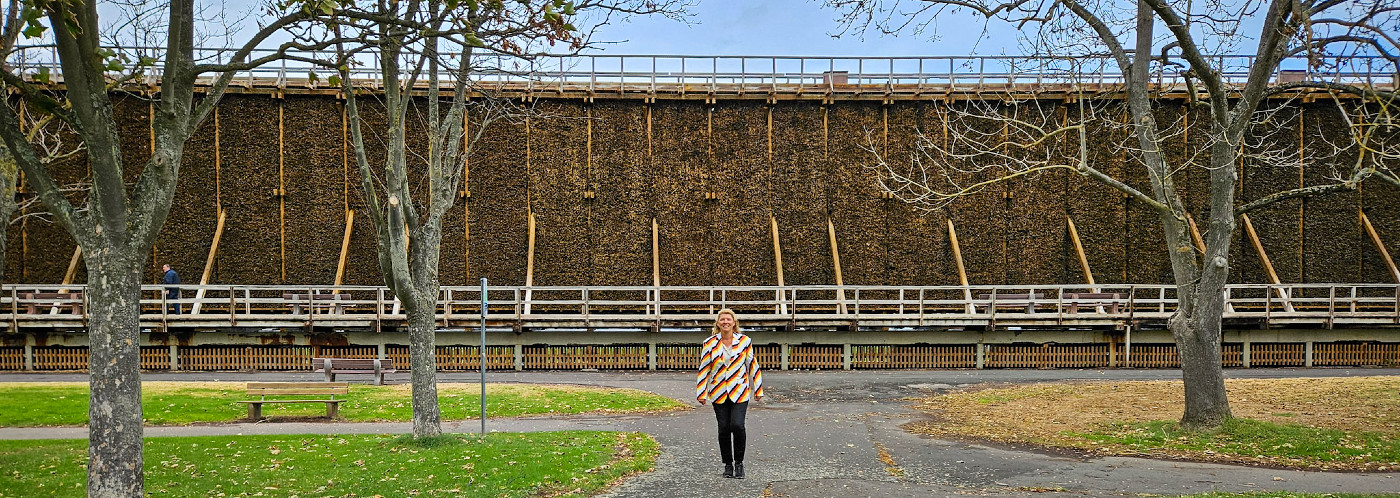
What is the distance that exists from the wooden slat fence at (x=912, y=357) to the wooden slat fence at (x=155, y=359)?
15881 mm

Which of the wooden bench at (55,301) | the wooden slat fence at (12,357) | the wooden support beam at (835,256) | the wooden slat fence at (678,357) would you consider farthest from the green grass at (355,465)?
the wooden support beam at (835,256)

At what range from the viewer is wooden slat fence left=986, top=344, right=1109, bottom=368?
23234 mm

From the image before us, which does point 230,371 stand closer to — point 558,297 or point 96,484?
point 558,297

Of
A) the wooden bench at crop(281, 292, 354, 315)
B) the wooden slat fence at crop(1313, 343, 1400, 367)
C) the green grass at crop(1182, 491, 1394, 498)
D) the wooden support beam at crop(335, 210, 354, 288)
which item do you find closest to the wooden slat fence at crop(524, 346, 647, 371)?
the wooden bench at crop(281, 292, 354, 315)

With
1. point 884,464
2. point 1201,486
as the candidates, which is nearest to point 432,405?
point 884,464

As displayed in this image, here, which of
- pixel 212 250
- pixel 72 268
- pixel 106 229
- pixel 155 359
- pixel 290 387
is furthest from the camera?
pixel 212 250

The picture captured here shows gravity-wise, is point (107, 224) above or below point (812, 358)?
above

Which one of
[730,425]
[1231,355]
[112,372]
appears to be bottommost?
[1231,355]

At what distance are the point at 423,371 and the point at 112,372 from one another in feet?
14.2

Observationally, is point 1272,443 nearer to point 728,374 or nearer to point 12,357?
point 728,374

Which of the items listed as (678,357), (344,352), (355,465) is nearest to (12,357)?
(344,352)

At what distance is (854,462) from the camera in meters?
10.9

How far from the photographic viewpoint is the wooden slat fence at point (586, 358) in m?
22.8

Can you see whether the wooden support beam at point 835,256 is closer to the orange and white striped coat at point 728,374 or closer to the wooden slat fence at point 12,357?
the orange and white striped coat at point 728,374
